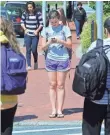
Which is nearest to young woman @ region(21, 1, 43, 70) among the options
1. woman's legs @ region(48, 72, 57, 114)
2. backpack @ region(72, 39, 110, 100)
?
woman's legs @ region(48, 72, 57, 114)

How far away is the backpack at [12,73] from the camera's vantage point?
505 centimetres

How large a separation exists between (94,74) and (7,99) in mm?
926

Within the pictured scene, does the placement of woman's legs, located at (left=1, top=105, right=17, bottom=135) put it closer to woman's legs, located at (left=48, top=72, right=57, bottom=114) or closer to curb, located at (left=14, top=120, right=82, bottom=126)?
curb, located at (left=14, top=120, right=82, bottom=126)

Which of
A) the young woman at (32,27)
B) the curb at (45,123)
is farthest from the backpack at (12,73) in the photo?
the young woman at (32,27)

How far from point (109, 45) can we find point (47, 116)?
3489 mm

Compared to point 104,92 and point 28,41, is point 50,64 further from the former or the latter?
point 28,41

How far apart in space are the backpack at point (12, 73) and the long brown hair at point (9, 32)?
97 mm

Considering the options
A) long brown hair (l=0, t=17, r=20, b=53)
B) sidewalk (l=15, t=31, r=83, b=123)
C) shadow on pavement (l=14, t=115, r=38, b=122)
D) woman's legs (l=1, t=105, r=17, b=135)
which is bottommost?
sidewalk (l=15, t=31, r=83, b=123)

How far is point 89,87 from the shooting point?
5.25 metres

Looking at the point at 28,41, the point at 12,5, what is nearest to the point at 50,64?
the point at 28,41

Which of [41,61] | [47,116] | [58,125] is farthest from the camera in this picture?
[41,61]

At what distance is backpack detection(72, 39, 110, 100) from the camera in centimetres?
522

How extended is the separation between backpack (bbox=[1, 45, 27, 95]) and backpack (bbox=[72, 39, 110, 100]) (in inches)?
24.8

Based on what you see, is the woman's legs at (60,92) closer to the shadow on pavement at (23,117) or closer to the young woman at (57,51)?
the young woman at (57,51)
